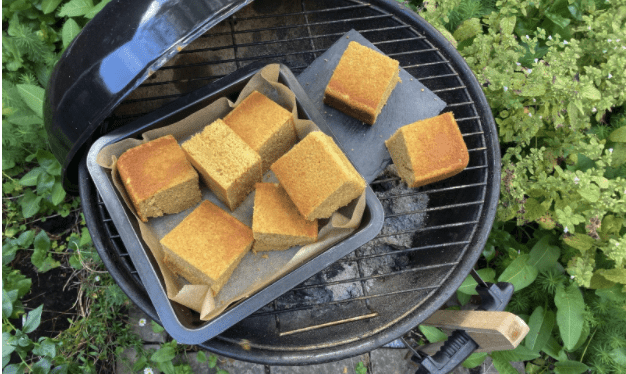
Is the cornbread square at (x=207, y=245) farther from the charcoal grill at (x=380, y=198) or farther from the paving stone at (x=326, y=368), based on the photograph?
the paving stone at (x=326, y=368)

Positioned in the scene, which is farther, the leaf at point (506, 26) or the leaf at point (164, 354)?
the leaf at point (506, 26)

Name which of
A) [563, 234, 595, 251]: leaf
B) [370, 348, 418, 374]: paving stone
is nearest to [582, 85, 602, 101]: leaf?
[563, 234, 595, 251]: leaf

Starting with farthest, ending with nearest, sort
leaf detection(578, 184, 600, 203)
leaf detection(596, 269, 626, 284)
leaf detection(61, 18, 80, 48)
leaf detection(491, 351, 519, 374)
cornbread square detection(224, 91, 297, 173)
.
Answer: leaf detection(61, 18, 80, 48)
leaf detection(491, 351, 519, 374)
leaf detection(596, 269, 626, 284)
leaf detection(578, 184, 600, 203)
cornbread square detection(224, 91, 297, 173)

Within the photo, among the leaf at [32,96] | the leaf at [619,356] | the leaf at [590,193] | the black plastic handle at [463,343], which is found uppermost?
the leaf at [32,96]

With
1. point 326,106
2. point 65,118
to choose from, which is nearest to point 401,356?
point 326,106

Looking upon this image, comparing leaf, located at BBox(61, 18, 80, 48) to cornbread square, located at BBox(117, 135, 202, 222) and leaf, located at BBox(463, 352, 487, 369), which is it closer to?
cornbread square, located at BBox(117, 135, 202, 222)

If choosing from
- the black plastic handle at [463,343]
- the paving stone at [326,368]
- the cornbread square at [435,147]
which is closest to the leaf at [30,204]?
the paving stone at [326,368]
